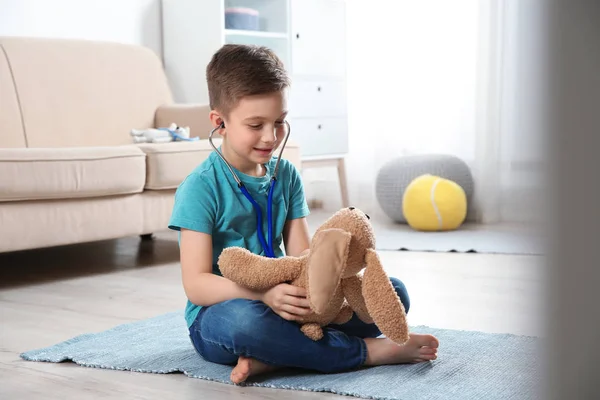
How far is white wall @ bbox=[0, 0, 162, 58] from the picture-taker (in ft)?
10.8

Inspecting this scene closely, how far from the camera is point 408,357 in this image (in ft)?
4.40

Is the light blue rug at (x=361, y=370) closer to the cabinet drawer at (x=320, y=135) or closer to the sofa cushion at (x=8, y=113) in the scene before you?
the sofa cushion at (x=8, y=113)

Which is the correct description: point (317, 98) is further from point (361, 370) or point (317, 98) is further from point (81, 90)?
point (361, 370)

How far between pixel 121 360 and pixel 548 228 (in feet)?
4.31

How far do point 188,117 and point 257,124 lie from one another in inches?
74.2

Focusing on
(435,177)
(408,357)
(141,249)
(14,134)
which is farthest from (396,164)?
(408,357)

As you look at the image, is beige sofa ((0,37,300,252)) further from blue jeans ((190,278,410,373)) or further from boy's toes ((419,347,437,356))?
boy's toes ((419,347,437,356))

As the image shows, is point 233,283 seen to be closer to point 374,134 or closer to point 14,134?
point 14,134

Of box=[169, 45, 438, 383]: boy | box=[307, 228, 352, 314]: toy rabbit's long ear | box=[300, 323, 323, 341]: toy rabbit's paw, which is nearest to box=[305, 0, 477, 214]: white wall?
box=[169, 45, 438, 383]: boy

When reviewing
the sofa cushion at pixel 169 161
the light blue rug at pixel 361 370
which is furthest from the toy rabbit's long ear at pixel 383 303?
the sofa cushion at pixel 169 161

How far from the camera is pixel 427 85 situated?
3793mm

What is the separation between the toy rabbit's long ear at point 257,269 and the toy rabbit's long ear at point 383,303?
119 millimetres

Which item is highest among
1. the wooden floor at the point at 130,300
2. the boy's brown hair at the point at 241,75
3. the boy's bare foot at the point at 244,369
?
the boy's brown hair at the point at 241,75

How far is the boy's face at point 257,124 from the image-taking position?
1.31 metres
